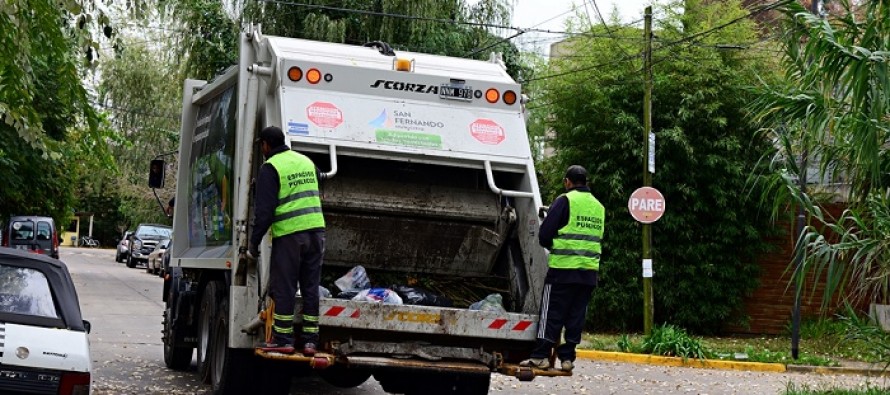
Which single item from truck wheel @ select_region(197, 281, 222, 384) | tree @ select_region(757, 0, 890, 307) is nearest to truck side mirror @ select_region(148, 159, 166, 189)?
truck wheel @ select_region(197, 281, 222, 384)

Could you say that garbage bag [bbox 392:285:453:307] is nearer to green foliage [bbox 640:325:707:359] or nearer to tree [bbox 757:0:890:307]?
tree [bbox 757:0:890:307]

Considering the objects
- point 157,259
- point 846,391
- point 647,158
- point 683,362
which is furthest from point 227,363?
point 157,259

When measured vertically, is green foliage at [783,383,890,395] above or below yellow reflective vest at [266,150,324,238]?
below

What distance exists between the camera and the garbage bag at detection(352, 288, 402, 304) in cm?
868

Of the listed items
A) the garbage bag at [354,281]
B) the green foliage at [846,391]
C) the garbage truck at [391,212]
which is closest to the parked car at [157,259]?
the garbage truck at [391,212]

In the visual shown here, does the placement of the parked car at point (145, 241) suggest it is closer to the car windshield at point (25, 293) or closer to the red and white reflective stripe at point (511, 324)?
the red and white reflective stripe at point (511, 324)

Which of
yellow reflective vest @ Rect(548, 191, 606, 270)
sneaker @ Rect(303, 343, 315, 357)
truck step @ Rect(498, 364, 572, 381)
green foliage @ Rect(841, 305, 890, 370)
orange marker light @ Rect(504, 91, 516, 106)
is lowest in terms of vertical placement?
truck step @ Rect(498, 364, 572, 381)

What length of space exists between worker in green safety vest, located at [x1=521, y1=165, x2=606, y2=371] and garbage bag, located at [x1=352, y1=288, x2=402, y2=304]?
1036 millimetres

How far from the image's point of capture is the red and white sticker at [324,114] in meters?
8.79

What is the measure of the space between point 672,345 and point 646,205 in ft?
6.81

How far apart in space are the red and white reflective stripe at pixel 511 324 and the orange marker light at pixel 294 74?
2.25 m

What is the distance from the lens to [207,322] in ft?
33.5

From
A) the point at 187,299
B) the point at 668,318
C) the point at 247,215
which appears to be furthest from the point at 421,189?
the point at 668,318

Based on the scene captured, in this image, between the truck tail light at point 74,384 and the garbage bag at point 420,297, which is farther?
the garbage bag at point 420,297
